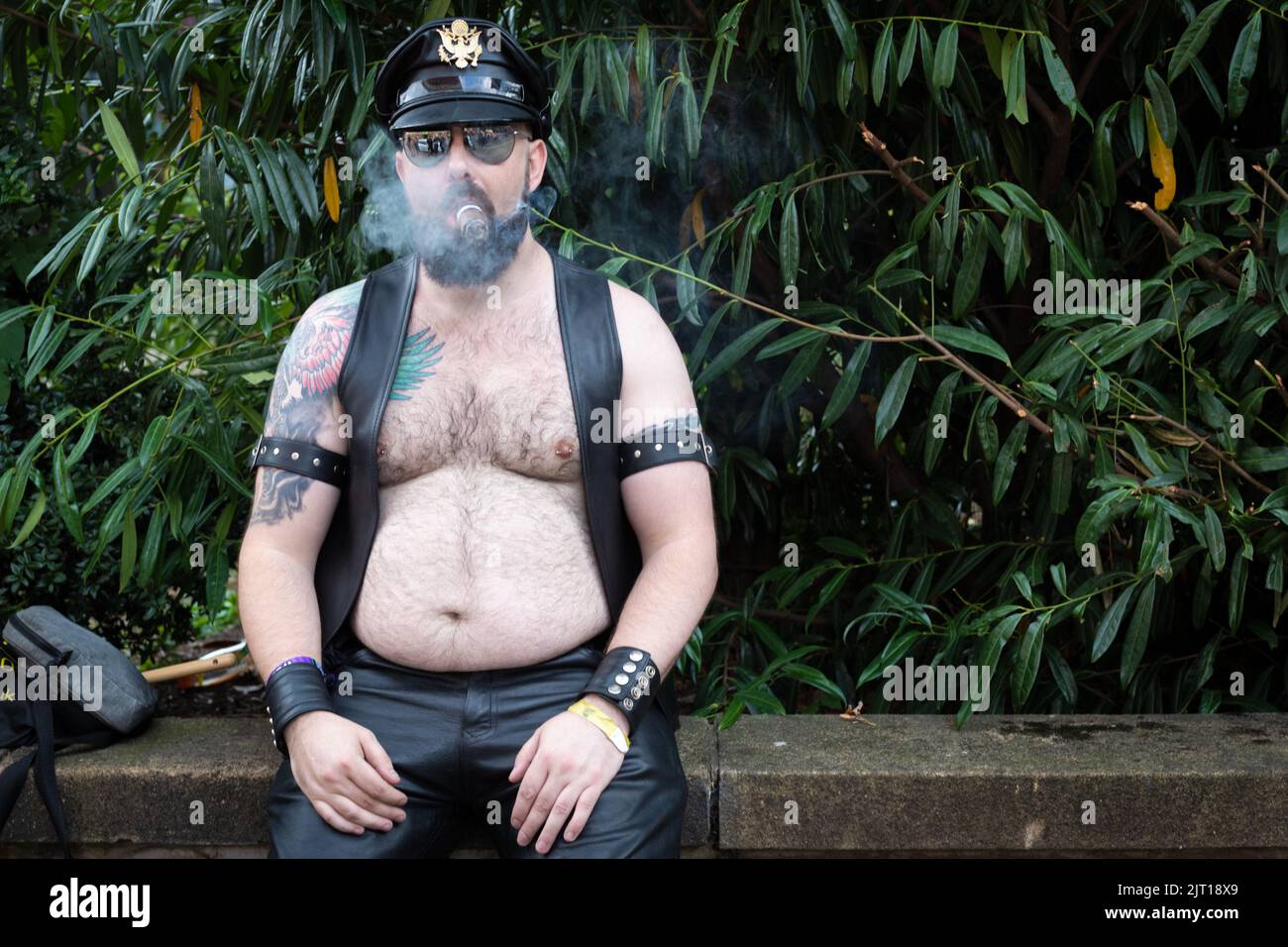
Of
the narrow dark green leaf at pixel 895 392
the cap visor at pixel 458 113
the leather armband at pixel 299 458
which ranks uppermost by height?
the cap visor at pixel 458 113

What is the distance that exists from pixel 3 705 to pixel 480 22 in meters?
1.45

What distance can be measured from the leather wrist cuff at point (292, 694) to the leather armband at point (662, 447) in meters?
0.58

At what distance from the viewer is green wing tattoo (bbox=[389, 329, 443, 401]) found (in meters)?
2.21

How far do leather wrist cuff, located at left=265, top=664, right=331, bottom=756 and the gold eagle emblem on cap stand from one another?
99 cm

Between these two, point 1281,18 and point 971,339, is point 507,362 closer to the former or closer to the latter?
point 971,339

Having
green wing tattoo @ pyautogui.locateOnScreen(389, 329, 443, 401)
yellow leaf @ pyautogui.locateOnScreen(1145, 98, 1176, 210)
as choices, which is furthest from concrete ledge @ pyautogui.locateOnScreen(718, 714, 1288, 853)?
yellow leaf @ pyautogui.locateOnScreen(1145, 98, 1176, 210)

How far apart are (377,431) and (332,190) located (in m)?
0.85

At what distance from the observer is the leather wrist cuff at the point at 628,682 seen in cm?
205

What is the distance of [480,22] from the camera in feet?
7.25

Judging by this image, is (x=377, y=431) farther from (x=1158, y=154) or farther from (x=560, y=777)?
(x=1158, y=154)

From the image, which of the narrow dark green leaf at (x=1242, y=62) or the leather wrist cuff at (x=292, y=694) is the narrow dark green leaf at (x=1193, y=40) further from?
the leather wrist cuff at (x=292, y=694)

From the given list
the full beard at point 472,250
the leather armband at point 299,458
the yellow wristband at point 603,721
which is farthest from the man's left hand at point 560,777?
the full beard at point 472,250

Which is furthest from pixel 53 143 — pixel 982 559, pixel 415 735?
pixel 982 559

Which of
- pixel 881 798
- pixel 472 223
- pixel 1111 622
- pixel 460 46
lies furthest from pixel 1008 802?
pixel 460 46
